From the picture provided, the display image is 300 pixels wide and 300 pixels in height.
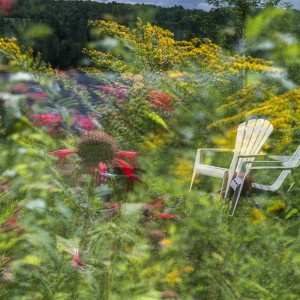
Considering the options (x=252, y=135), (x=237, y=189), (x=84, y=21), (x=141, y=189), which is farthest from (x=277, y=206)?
(x=84, y=21)

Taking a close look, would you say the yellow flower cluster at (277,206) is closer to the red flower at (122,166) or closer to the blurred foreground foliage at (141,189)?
the blurred foreground foliage at (141,189)

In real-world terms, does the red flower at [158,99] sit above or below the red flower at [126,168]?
below

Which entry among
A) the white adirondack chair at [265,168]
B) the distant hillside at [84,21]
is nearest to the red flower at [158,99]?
the white adirondack chair at [265,168]

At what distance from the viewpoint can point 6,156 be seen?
5.36ft

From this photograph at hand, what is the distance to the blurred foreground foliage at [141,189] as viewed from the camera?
3.04ft

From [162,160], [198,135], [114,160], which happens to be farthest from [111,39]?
[114,160]

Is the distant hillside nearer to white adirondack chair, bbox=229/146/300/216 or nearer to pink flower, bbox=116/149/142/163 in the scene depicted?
white adirondack chair, bbox=229/146/300/216

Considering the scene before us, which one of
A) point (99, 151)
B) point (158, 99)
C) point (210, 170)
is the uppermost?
point (99, 151)

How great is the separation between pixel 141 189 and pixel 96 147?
0.16 m

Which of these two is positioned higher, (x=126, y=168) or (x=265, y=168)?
(x=126, y=168)

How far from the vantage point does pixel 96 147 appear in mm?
1020

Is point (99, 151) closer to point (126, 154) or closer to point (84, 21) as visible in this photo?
point (126, 154)

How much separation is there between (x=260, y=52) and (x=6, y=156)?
12.6 feet

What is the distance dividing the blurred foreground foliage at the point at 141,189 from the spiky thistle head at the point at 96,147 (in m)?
0.04
